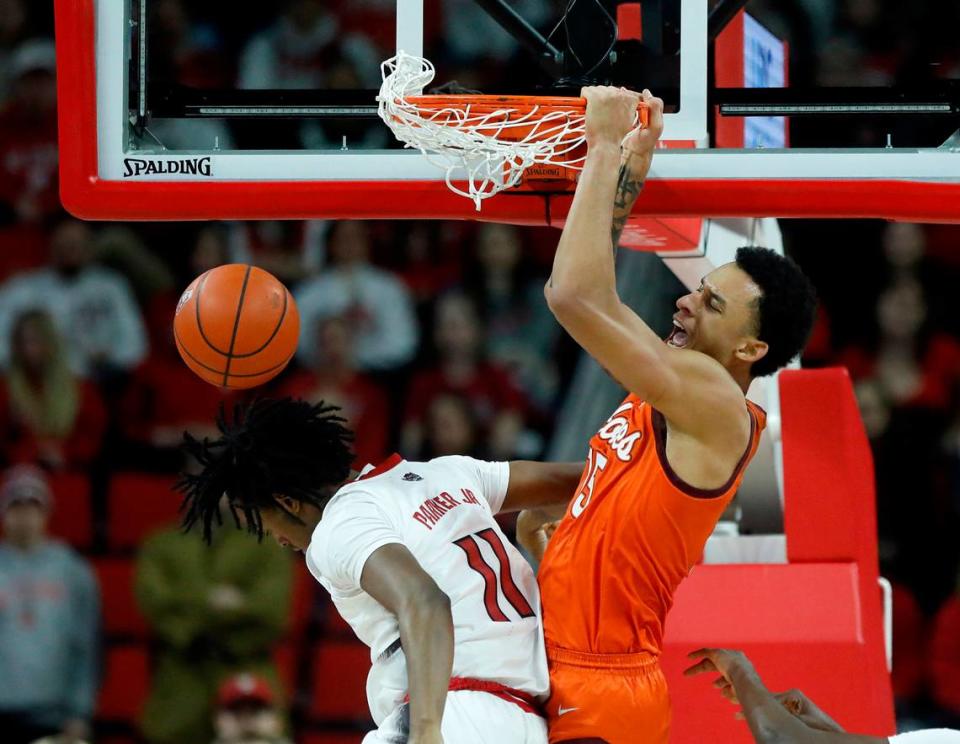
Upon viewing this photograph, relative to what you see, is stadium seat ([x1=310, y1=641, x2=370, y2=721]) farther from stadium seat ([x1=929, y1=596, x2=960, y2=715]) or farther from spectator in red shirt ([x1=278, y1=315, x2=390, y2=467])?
stadium seat ([x1=929, y1=596, x2=960, y2=715])

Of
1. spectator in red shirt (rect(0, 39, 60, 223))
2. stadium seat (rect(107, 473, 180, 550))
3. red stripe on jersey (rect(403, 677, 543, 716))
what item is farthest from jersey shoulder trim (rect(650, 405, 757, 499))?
spectator in red shirt (rect(0, 39, 60, 223))

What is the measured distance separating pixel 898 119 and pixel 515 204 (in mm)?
1107

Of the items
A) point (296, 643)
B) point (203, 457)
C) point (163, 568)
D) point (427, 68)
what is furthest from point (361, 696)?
point (427, 68)

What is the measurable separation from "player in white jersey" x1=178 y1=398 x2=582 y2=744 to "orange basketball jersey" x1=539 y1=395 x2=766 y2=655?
0.09m

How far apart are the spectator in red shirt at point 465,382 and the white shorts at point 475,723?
401 centimetres

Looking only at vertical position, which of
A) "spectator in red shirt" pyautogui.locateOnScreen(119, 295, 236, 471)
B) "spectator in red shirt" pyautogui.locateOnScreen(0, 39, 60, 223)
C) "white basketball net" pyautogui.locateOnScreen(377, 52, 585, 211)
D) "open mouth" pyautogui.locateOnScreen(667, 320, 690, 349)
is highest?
"spectator in red shirt" pyautogui.locateOnScreen(0, 39, 60, 223)

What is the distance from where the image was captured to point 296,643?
712 cm

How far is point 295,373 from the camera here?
7484 mm

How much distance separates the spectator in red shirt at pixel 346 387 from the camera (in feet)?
24.1

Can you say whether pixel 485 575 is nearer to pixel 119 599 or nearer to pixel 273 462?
pixel 273 462

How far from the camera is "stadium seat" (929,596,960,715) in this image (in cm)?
689

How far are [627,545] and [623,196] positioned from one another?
32.1 inches

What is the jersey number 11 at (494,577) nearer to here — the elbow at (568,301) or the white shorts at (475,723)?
the white shorts at (475,723)

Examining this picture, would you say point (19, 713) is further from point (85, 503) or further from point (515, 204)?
point (515, 204)
